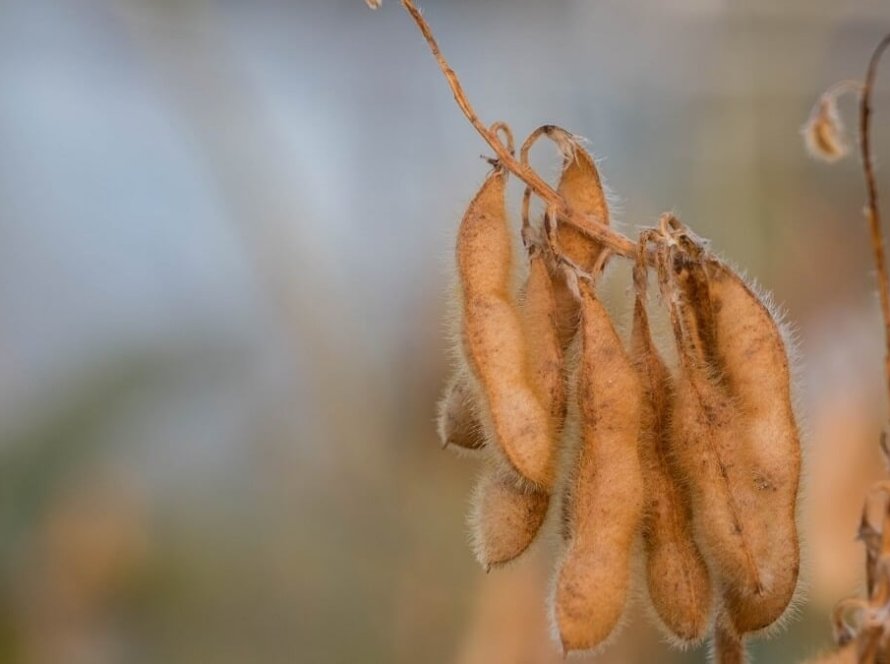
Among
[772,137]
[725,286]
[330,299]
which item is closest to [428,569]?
[330,299]

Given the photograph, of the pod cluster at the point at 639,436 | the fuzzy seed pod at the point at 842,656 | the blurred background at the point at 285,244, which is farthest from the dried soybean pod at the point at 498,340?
the blurred background at the point at 285,244

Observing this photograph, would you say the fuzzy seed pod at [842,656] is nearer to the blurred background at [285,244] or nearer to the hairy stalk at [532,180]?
the hairy stalk at [532,180]

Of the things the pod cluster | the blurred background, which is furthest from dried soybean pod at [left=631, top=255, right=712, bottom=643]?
the blurred background

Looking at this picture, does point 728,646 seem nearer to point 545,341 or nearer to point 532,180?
point 545,341

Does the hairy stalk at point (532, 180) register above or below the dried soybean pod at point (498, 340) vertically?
above

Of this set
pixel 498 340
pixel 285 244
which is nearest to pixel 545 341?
pixel 498 340

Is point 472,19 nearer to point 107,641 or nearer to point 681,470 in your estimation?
point 107,641
